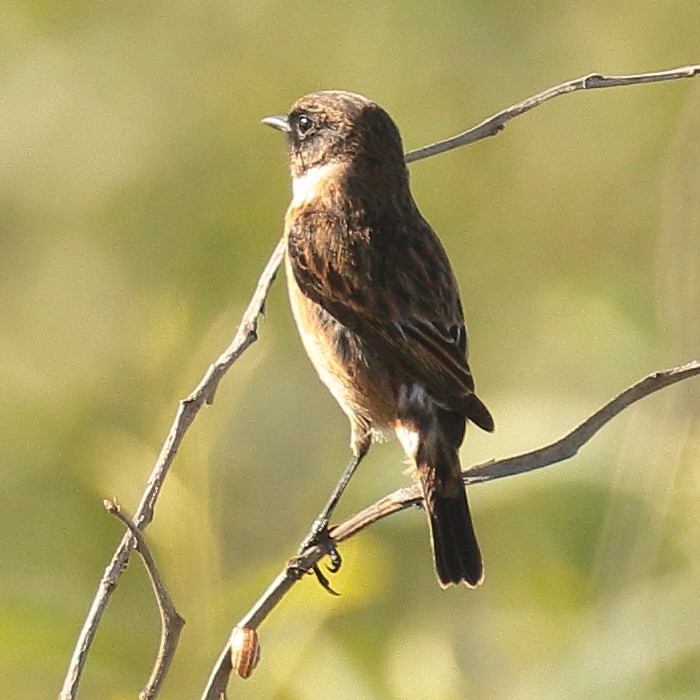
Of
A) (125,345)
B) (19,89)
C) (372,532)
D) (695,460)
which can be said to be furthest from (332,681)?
(19,89)

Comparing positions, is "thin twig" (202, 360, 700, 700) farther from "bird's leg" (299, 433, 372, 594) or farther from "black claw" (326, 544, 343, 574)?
"bird's leg" (299, 433, 372, 594)

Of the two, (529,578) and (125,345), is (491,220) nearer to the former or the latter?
(125,345)

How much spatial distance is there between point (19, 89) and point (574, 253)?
5.95 ft

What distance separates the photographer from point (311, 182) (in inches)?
169

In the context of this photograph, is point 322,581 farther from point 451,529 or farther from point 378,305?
point 378,305

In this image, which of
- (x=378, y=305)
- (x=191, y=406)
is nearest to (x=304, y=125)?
(x=378, y=305)

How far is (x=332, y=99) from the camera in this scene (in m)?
4.29

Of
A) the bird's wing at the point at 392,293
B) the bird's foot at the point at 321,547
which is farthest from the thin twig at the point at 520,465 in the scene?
the bird's wing at the point at 392,293

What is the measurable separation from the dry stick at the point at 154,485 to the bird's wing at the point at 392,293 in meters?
0.80

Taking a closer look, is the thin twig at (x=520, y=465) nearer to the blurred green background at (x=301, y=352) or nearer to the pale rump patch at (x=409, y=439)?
the blurred green background at (x=301, y=352)

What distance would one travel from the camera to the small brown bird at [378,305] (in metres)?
3.38

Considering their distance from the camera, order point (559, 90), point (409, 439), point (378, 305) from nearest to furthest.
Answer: point (559, 90), point (409, 439), point (378, 305)

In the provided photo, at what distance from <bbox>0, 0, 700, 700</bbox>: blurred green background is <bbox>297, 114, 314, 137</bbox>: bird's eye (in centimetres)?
31

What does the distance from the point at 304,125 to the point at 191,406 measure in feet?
6.40
